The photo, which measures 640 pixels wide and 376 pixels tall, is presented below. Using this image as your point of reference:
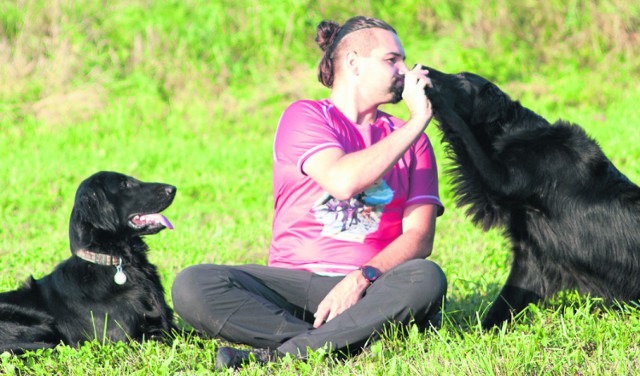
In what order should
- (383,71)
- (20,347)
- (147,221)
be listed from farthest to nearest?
(147,221) < (383,71) < (20,347)

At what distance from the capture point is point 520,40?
398 inches

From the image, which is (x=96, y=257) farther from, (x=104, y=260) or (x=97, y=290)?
(x=97, y=290)

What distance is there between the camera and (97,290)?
388cm

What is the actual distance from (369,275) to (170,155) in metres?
4.93

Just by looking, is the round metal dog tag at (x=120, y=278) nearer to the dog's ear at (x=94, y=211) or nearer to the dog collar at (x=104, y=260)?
the dog collar at (x=104, y=260)

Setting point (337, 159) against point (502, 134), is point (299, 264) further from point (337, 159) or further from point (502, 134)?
point (502, 134)

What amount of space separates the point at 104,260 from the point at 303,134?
45.5 inches

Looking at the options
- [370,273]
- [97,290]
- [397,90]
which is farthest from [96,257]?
[397,90]

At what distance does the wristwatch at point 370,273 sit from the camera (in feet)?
11.4

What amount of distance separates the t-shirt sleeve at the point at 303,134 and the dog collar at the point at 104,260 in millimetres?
919

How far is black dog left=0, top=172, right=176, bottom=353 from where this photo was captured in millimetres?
3791

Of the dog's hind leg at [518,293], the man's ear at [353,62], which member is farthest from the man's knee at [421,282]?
the man's ear at [353,62]

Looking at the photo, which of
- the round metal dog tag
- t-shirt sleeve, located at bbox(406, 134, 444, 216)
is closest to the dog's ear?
the round metal dog tag

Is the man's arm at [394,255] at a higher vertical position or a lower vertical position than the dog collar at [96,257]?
higher
